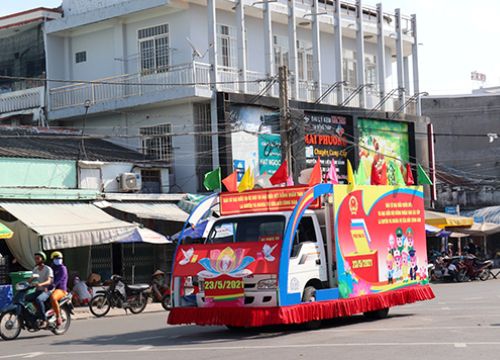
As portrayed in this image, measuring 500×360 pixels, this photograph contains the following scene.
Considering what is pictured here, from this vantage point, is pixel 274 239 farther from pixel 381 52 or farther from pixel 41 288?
pixel 381 52

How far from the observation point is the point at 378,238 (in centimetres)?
1777

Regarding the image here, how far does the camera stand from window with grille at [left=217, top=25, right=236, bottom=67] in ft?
114

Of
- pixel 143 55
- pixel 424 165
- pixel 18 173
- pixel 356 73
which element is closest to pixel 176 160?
pixel 143 55

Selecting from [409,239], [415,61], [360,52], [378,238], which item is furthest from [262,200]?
[415,61]

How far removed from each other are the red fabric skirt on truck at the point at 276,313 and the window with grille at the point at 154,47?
19108 millimetres

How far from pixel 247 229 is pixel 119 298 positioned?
8383 mm

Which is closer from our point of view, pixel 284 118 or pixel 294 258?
pixel 294 258

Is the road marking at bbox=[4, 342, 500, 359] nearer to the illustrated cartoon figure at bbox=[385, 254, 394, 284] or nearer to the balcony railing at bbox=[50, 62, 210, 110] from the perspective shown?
the illustrated cartoon figure at bbox=[385, 254, 394, 284]

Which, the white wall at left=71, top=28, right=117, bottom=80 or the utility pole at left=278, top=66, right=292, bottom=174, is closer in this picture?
the utility pole at left=278, top=66, right=292, bottom=174

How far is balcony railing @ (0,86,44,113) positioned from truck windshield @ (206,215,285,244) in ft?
67.8

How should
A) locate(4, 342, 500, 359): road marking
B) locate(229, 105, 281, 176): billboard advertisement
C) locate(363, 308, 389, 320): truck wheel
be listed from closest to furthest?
locate(4, 342, 500, 359): road marking, locate(363, 308, 389, 320): truck wheel, locate(229, 105, 281, 176): billboard advertisement

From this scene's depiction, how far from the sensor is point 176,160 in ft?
108

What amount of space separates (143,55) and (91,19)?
2482mm

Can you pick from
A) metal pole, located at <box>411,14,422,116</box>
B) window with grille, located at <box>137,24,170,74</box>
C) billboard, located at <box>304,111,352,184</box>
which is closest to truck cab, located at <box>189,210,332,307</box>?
window with grille, located at <box>137,24,170,74</box>
